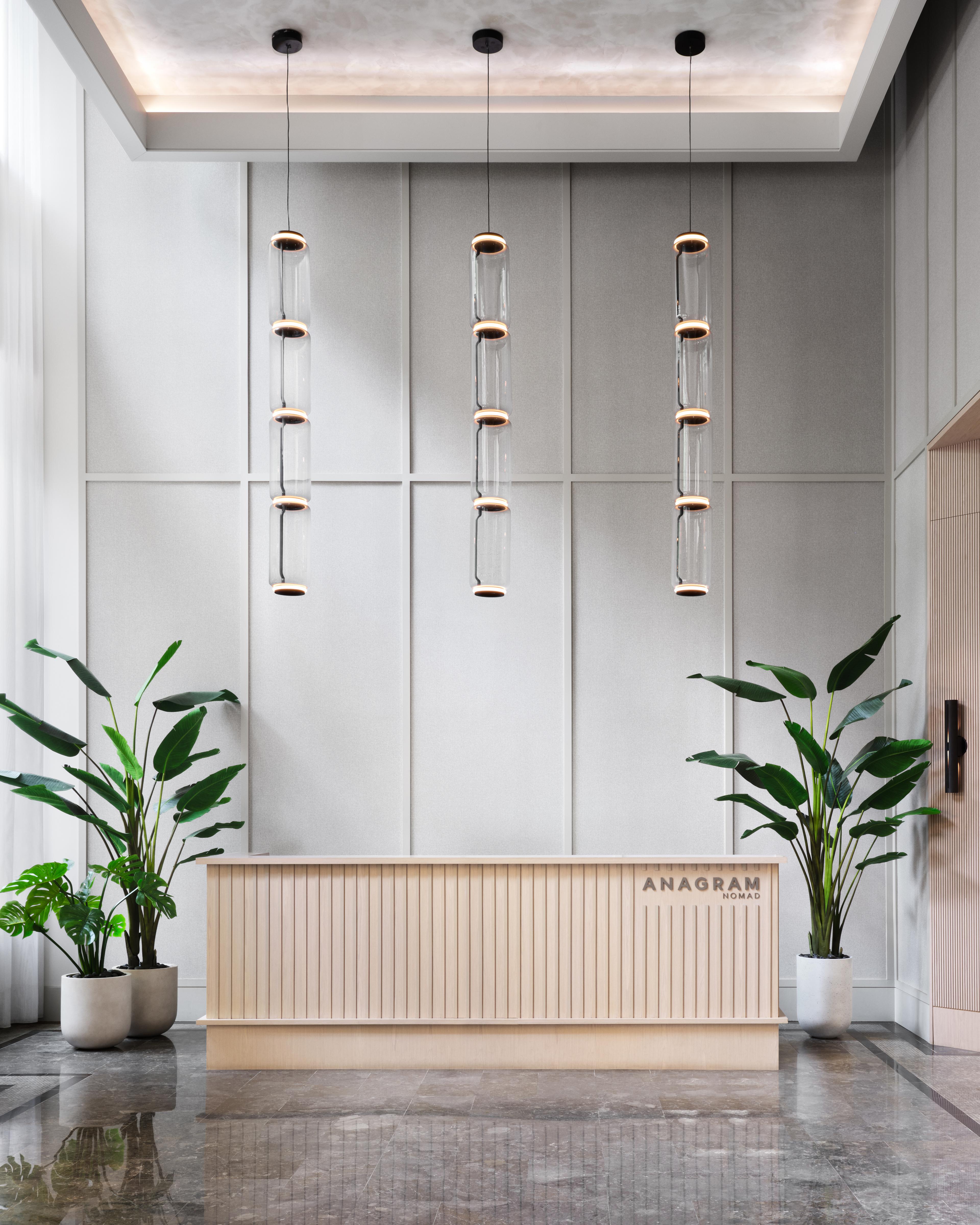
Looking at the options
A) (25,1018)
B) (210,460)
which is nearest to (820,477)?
(210,460)

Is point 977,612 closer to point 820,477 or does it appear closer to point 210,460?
point 820,477

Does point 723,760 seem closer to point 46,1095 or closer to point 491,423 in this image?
point 491,423

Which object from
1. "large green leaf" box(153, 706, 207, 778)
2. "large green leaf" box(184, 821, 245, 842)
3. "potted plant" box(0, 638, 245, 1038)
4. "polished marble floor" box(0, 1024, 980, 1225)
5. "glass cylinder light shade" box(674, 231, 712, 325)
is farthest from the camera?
"large green leaf" box(184, 821, 245, 842)

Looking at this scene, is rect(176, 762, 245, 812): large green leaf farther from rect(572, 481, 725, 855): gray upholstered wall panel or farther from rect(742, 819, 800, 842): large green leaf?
rect(742, 819, 800, 842): large green leaf

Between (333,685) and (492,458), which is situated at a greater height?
(492,458)

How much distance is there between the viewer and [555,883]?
4797 millimetres

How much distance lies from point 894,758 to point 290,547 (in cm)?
282

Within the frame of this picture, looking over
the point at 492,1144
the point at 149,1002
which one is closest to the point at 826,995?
the point at 492,1144

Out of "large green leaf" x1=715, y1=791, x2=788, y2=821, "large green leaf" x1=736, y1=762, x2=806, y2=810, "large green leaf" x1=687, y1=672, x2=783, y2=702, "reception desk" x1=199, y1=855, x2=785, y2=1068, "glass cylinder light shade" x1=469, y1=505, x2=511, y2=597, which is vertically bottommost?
"reception desk" x1=199, y1=855, x2=785, y2=1068

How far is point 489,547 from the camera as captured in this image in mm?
4312

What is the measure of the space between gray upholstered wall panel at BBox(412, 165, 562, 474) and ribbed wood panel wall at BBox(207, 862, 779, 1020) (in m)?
2.24

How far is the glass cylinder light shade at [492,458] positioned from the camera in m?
4.29

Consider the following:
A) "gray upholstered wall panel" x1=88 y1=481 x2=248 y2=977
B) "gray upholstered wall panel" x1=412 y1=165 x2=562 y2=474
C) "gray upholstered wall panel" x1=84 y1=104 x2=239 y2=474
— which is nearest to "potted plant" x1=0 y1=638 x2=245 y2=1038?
"gray upholstered wall panel" x1=88 y1=481 x2=248 y2=977

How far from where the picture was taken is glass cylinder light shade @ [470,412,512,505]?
169 inches
